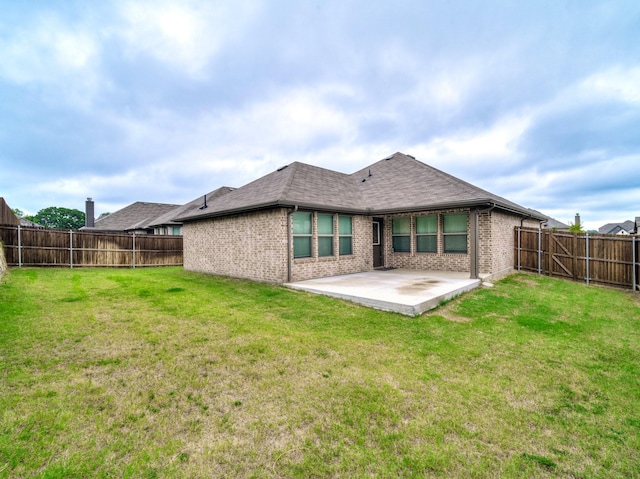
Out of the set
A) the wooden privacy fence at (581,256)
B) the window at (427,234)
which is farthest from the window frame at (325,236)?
the wooden privacy fence at (581,256)

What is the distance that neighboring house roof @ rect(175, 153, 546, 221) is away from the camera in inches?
401

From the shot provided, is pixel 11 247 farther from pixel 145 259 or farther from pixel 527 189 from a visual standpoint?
pixel 527 189

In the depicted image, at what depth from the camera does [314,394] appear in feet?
10.5

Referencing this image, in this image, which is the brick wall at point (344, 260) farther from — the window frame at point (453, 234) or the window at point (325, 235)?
the window frame at point (453, 234)

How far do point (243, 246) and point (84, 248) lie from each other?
33.3 feet

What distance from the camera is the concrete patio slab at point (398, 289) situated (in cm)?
645

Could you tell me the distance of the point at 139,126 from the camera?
15.1 metres

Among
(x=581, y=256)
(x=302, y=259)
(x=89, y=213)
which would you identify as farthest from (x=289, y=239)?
(x=89, y=213)

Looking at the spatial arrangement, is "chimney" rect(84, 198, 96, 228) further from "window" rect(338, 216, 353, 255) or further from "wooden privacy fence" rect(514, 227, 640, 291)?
"wooden privacy fence" rect(514, 227, 640, 291)

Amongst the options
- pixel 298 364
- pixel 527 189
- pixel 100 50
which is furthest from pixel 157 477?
pixel 527 189

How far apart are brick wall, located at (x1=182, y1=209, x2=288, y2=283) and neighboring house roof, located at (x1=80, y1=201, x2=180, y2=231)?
1689cm

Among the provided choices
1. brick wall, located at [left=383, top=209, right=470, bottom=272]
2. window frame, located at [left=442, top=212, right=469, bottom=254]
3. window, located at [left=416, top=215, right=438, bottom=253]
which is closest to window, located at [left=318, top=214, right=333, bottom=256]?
brick wall, located at [left=383, top=209, right=470, bottom=272]

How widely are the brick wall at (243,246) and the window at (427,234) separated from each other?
605 cm

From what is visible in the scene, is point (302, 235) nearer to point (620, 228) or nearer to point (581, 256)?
point (581, 256)
